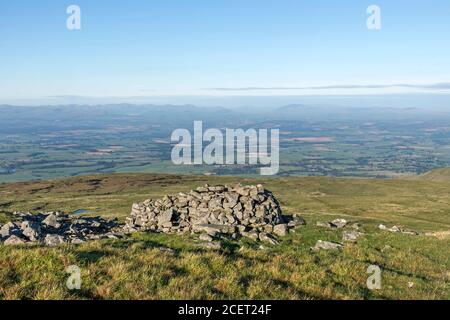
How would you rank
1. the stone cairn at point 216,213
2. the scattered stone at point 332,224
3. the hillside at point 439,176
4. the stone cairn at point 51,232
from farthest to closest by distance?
the hillside at point 439,176 < the scattered stone at point 332,224 < the stone cairn at point 216,213 < the stone cairn at point 51,232

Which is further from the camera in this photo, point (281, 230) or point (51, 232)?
point (51, 232)

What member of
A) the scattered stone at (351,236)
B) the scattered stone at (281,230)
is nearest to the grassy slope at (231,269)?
the scattered stone at (351,236)

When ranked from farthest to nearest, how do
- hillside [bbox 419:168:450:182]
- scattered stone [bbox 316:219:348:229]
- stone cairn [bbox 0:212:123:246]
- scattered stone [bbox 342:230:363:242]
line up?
hillside [bbox 419:168:450:182] → scattered stone [bbox 316:219:348:229] → scattered stone [bbox 342:230:363:242] → stone cairn [bbox 0:212:123:246]

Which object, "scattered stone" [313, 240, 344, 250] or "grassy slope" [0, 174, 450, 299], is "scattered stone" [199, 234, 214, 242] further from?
"scattered stone" [313, 240, 344, 250]

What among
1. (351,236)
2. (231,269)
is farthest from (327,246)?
(231,269)

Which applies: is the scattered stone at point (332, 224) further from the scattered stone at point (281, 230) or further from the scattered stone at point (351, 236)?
the scattered stone at point (281, 230)

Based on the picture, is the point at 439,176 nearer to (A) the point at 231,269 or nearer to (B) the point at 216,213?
(B) the point at 216,213

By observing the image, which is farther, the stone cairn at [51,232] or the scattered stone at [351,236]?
the scattered stone at [351,236]

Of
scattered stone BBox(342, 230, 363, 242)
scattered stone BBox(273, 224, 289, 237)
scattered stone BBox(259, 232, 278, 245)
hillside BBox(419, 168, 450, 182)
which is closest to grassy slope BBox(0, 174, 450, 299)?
scattered stone BBox(342, 230, 363, 242)
